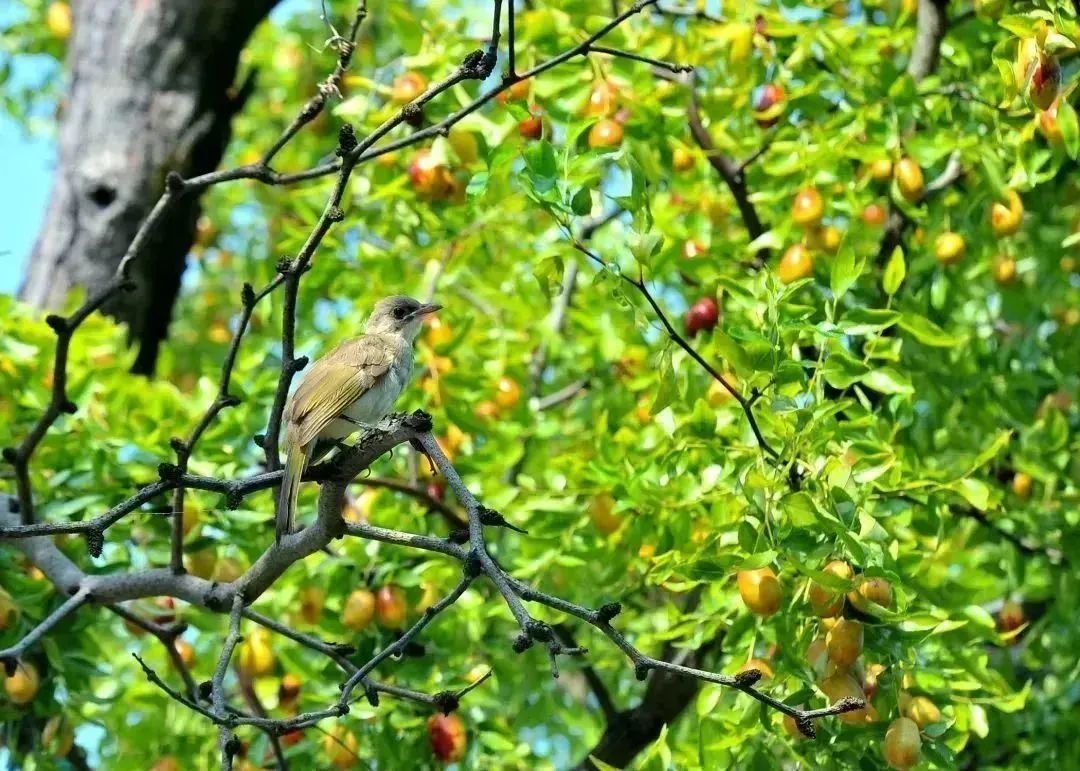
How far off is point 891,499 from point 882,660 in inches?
→ 21.9

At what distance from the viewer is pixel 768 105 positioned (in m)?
5.34

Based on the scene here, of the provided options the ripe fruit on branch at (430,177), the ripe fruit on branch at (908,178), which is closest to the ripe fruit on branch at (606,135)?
the ripe fruit on branch at (430,177)

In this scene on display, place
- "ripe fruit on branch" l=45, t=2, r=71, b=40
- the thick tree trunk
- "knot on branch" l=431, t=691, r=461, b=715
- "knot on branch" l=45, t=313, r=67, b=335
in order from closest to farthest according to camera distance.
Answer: "knot on branch" l=431, t=691, r=461, b=715 < "knot on branch" l=45, t=313, r=67, b=335 < the thick tree trunk < "ripe fruit on branch" l=45, t=2, r=71, b=40

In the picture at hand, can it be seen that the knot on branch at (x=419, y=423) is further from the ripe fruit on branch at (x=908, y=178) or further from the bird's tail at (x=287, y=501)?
the ripe fruit on branch at (x=908, y=178)

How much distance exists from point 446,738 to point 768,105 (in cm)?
243

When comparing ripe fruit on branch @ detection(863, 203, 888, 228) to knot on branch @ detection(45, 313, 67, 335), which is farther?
ripe fruit on branch @ detection(863, 203, 888, 228)

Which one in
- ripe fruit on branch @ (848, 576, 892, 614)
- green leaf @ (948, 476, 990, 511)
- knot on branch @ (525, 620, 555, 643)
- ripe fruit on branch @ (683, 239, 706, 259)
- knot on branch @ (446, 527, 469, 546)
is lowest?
ripe fruit on branch @ (848, 576, 892, 614)

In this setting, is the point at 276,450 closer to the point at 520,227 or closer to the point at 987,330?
the point at 520,227

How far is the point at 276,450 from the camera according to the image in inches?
138

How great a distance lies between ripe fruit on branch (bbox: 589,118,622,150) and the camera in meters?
4.71

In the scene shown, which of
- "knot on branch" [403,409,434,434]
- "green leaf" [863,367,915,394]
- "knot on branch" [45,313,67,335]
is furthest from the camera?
"green leaf" [863,367,915,394]

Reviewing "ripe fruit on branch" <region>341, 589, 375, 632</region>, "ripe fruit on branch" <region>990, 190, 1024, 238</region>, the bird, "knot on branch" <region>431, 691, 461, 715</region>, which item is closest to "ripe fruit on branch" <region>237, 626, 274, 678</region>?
"ripe fruit on branch" <region>341, 589, 375, 632</region>

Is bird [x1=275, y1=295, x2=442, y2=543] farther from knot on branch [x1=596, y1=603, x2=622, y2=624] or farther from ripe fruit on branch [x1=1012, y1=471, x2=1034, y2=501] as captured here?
ripe fruit on branch [x1=1012, y1=471, x2=1034, y2=501]

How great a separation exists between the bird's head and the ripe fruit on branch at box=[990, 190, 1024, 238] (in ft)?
6.01
